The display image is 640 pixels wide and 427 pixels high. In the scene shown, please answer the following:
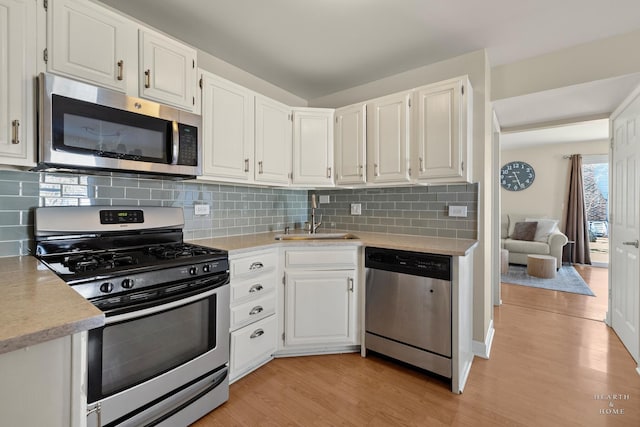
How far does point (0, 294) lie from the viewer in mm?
881

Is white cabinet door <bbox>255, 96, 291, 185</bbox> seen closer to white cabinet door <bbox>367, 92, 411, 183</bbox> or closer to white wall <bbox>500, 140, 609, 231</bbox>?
white cabinet door <bbox>367, 92, 411, 183</bbox>

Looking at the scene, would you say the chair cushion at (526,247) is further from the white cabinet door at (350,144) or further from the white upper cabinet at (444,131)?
the white cabinet door at (350,144)

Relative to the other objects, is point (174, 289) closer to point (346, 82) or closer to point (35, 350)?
point (35, 350)

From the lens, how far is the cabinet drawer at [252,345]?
1.89m

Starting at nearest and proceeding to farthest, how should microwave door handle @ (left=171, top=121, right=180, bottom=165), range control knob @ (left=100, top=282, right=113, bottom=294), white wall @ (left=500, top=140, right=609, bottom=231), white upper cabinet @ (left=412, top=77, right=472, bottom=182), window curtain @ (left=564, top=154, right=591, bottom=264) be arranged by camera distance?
range control knob @ (left=100, top=282, right=113, bottom=294) → microwave door handle @ (left=171, top=121, right=180, bottom=165) → white upper cabinet @ (left=412, top=77, right=472, bottom=182) → window curtain @ (left=564, top=154, right=591, bottom=264) → white wall @ (left=500, top=140, right=609, bottom=231)

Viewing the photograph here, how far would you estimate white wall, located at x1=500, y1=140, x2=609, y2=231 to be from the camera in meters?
5.99

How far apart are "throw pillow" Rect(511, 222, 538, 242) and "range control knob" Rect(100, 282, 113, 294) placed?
21.6 ft

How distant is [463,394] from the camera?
6.07 ft

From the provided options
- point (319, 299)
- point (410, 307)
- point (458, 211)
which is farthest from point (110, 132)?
point (458, 211)

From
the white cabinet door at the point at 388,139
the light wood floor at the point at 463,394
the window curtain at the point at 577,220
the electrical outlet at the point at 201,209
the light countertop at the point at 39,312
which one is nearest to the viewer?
the light countertop at the point at 39,312

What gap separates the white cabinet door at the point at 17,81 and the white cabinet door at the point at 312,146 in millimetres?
1768

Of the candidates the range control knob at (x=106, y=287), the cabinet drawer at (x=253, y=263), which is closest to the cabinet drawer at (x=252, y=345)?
the cabinet drawer at (x=253, y=263)

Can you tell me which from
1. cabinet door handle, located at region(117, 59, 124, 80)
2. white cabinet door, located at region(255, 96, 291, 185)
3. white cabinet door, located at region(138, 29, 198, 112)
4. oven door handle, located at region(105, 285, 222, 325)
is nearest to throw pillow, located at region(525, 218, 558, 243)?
white cabinet door, located at region(255, 96, 291, 185)

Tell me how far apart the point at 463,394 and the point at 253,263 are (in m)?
1.63
